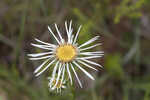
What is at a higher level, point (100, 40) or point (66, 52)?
point (100, 40)

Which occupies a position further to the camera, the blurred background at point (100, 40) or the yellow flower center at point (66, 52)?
the blurred background at point (100, 40)

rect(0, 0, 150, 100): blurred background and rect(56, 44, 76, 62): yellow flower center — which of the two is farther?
rect(0, 0, 150, 100): blurred background

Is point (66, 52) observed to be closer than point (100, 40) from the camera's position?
Yes

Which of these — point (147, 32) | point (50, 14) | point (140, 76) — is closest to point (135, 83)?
point (140, 76)

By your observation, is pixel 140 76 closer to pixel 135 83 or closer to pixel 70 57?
pixel 135 83
